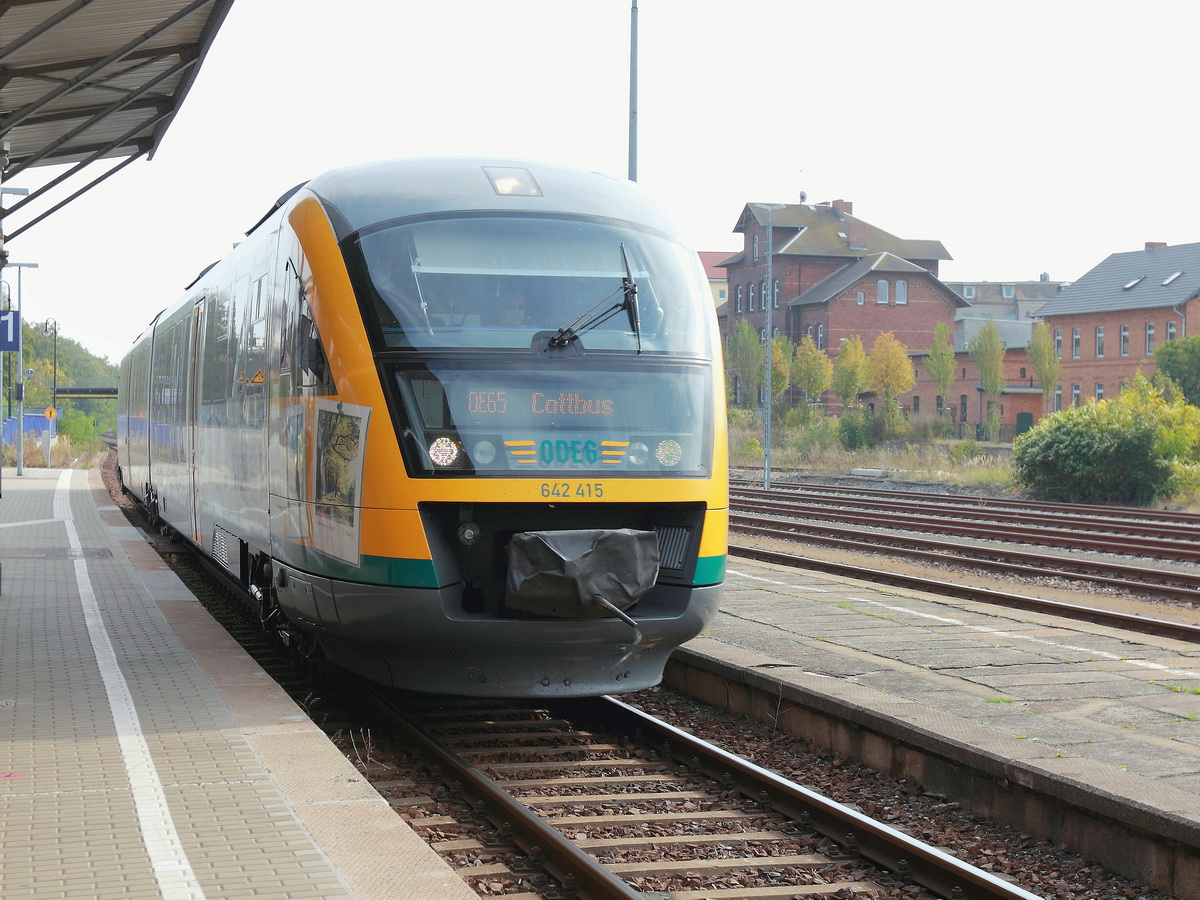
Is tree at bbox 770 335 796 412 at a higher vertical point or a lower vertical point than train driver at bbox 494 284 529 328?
higher

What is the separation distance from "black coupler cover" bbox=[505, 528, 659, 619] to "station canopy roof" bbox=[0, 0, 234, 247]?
16.9ft

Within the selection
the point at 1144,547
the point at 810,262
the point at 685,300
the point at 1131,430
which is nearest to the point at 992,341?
the point at 810,262

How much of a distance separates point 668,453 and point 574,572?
37.6 inches

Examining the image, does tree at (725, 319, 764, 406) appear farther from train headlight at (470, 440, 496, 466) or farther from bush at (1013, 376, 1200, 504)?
train headlight at (470, 440, 496, 466)

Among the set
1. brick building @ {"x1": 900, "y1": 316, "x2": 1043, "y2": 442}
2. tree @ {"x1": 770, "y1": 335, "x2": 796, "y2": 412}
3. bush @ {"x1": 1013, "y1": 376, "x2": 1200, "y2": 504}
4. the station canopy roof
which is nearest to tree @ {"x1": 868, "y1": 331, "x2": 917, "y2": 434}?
brick building @ {"x1": 900, "y1": 316, "x2": 1043, "y2": 442}

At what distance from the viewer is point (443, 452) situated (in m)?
6.93

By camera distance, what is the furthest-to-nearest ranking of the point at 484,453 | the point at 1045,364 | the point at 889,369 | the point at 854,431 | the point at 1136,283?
the point at 1136,283
the point at 889,369
the point at 1045,364
the point at 854,431
the point at 484,453

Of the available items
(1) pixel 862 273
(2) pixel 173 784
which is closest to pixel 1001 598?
(2) pixel 173 784

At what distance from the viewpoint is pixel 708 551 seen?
7.48 m

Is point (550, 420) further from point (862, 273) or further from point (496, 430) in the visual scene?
point (862, 273)

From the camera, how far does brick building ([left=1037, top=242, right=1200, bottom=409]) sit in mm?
59719

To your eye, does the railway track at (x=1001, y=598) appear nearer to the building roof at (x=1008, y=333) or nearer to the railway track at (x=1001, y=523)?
the railway track at (x=1001, y=523)

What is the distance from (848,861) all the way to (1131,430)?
83.6 ft

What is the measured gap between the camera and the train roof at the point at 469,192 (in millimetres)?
7652
